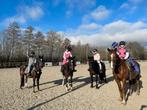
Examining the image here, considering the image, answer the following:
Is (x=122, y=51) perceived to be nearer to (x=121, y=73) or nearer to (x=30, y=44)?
(x=121, y=73)

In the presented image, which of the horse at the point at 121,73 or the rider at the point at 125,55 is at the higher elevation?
the rider at the point at 125,55

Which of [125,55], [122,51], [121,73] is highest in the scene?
[122,51]

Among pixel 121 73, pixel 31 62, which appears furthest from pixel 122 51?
pixel 31 62

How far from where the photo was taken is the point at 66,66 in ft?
50.3

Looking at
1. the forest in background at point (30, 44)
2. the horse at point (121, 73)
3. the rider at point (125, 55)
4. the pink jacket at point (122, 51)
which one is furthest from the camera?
the forest in background at point (30, 44)

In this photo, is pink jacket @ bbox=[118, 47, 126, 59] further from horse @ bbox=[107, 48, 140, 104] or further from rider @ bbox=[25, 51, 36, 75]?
rider @ bbox=[25, 51, 36, 75]

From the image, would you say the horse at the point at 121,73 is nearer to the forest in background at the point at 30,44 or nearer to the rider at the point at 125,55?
the rider at the point at 125,55

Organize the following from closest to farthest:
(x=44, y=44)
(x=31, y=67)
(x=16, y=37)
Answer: (x=31, y=67) < (x=16, y=37) < (x=44, y=44)

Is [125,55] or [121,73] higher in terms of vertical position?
[125,55]

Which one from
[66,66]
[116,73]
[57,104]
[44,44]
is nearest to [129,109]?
[116,73]

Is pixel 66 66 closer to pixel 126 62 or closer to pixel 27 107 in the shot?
pixel 126 62

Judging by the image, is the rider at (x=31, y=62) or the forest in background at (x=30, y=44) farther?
the forest in background at (x=30, y=44)

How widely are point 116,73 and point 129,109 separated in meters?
2.04

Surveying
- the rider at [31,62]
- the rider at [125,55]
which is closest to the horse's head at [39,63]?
the rider at [31,62]
